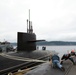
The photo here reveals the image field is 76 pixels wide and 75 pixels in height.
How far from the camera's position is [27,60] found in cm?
1686

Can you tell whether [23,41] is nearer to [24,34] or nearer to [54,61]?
[24,34]

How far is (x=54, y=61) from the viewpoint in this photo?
12.3 m

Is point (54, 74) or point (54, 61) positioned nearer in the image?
point (54, 74)

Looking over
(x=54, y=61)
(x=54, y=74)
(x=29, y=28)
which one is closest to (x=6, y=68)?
(x=54, y=61)

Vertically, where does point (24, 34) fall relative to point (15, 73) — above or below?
above

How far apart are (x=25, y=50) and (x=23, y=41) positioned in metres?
1.10

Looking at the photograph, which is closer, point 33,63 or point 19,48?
point 33,63

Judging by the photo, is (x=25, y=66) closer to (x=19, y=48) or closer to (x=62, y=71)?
(x=19, y=48)

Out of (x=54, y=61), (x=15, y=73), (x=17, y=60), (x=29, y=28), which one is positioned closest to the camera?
(x=54, y=61)

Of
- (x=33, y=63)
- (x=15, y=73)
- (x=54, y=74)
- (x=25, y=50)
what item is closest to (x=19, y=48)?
(x=25, y=50)

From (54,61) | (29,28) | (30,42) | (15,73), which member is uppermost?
(29,28)

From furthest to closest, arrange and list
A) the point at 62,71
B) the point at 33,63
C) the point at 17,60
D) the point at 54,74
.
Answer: the point at 33,63 → the point at 17,60 → the point at 62,71 → the point at 54,74

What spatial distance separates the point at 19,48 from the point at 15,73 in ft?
19.7

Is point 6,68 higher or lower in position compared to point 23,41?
lower
